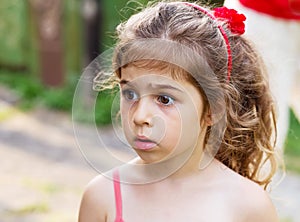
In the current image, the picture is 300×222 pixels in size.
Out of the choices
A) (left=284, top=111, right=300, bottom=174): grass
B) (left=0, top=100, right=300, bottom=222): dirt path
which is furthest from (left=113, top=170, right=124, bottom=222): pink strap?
(left=284, top=111, right=300, bottom=174): grass

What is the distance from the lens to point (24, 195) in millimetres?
4055

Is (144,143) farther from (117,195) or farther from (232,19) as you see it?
(232,19)

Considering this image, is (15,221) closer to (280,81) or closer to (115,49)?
(280,81)

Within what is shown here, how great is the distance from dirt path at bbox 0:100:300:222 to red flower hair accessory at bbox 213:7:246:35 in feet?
5.47

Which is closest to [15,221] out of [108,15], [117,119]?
[117,119]

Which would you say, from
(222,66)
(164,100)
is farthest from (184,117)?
(222,66)

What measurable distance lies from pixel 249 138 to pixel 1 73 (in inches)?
190

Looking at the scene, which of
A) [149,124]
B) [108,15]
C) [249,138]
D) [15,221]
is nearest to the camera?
[149,124]

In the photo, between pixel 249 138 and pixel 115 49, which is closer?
pixel 115 49

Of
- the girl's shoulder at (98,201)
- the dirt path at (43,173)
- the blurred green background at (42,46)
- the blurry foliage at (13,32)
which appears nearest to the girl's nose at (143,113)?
the girl's shoulder at (98,201)

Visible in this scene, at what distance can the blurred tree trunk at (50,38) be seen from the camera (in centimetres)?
603

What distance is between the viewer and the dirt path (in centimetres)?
384

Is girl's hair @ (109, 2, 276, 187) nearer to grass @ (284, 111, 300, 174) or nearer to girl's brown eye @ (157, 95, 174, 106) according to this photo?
girl's brown eye @ (157, 95, 174, 106)

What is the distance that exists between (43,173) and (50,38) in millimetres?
1887
